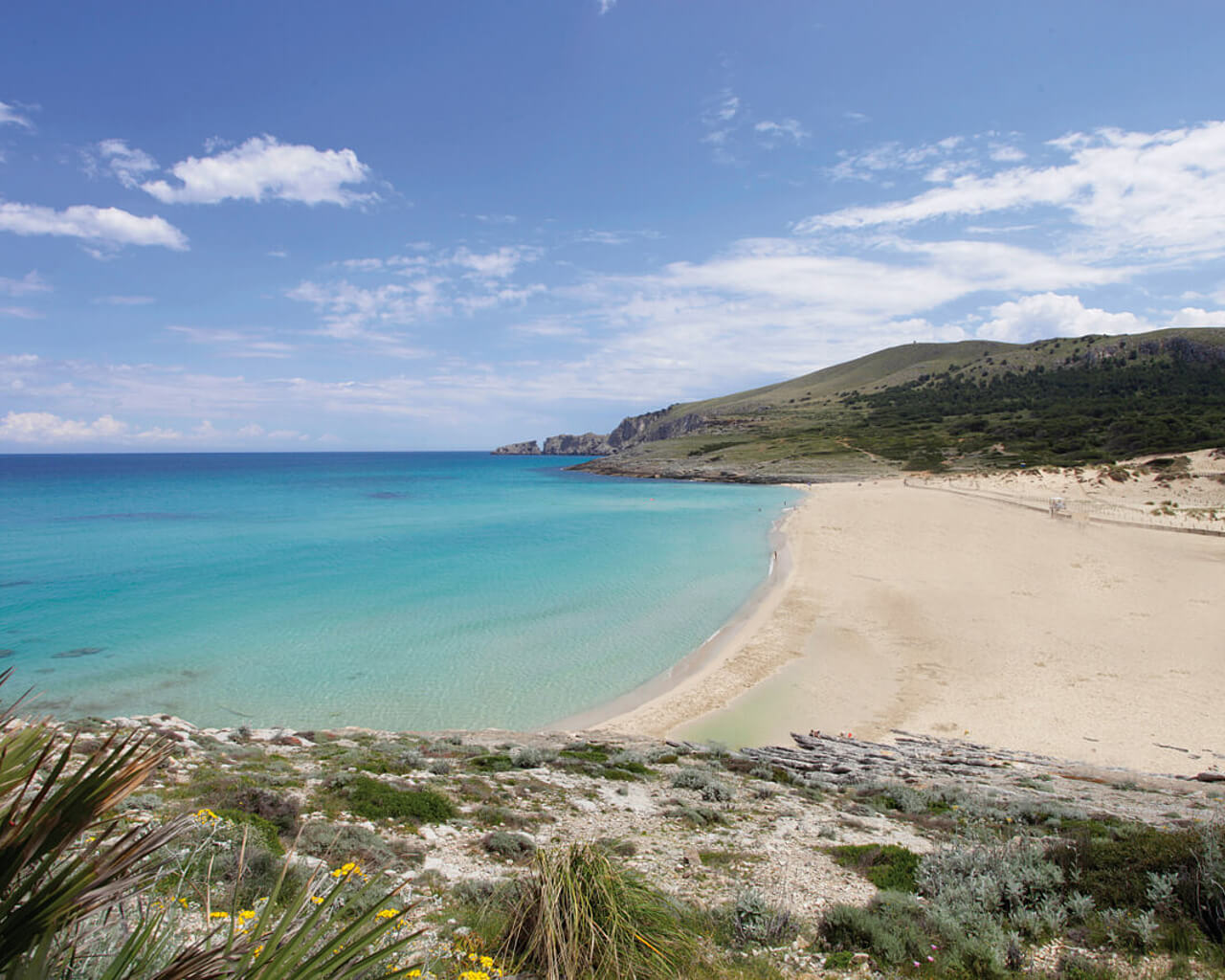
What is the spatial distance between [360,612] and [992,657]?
18854mm

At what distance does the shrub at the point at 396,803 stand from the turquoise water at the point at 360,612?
5.47 meters

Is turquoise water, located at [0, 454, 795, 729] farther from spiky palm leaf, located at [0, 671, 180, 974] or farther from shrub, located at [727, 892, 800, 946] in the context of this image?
spiky palm leaf, located at [0, 671, 180, 974]

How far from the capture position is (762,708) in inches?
544

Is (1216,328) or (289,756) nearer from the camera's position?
(289,756)

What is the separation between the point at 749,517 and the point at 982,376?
110 meters

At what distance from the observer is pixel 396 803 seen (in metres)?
7.16

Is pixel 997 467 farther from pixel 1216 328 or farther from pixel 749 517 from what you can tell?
pixel 1216 328

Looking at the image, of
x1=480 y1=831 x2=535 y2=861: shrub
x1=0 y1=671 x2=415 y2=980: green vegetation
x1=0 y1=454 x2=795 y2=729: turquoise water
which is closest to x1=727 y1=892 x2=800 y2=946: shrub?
x1=480 y1=831 x2=535 y2=861: shrub

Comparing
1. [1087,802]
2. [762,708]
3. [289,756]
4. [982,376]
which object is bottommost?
[762,708]

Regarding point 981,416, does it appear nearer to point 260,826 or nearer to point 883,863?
point 883,863

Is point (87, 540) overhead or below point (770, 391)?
below

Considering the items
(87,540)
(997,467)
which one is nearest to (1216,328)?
(997,467)

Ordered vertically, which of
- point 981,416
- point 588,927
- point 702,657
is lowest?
point 702,657

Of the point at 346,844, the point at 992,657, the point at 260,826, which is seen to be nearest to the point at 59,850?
the point at 346,844
